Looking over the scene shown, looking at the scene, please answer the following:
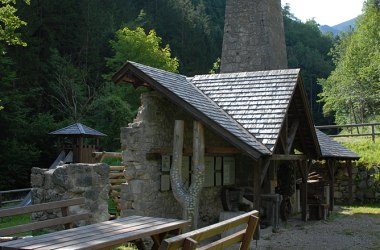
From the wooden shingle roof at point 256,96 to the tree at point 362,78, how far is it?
24536mm

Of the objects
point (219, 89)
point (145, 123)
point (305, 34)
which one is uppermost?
point (305, 34)

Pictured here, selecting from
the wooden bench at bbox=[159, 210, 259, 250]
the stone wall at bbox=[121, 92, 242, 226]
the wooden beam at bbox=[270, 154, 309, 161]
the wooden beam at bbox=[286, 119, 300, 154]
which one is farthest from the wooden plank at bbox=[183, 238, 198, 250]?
the wooden beam at bbox=[286, 119, 300, 154]

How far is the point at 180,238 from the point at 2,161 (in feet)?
67.6

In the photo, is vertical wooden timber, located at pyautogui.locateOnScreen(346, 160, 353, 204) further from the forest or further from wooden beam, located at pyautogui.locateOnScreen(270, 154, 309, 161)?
the forest

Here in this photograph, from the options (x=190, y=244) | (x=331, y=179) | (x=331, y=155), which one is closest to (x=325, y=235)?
(x=331, y=155)

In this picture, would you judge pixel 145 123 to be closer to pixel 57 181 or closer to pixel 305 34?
pixel 57 181

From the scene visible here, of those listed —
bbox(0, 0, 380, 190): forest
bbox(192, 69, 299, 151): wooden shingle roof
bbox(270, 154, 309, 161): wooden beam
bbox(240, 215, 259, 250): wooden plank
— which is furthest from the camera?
bbox(0, 0, 380, 190): forest

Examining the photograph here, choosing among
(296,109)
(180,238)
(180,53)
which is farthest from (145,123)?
(180,53)

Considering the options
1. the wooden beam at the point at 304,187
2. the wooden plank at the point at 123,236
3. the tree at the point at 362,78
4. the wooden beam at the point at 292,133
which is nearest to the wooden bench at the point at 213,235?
the wooden plank at the point at 123,236

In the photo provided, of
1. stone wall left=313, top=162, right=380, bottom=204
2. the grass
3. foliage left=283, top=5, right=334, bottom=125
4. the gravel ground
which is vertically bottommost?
the gravel ground

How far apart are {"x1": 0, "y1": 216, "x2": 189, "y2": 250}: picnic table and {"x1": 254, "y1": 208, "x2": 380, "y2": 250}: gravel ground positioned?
162 inches

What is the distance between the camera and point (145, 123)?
Answer: 996cm

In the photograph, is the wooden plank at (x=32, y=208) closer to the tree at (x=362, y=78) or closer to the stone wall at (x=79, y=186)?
the stone wall at (x=79, y=186)

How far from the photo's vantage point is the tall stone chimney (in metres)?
17.3
